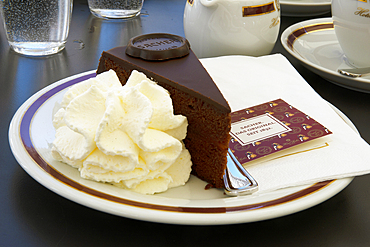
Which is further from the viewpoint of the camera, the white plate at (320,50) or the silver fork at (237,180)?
the white plate at (320,50)

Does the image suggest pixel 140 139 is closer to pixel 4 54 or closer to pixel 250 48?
pixel 250 48

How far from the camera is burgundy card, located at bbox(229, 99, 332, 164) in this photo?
2.10 ft

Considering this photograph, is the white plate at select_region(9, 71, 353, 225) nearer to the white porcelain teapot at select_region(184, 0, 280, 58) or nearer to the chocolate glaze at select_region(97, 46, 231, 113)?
the chocolate glaze at select_region(97, 46, 231, 113)

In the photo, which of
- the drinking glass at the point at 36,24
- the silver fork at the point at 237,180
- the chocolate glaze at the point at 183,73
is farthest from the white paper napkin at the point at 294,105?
the drinking glass at the point at 36,24

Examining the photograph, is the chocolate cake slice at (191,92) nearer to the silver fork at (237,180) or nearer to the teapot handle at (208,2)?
the silver fork at (237,180)

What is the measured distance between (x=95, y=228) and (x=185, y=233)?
12 centimetres

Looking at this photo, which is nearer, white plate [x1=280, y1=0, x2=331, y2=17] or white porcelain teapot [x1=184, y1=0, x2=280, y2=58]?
white porcelain teapot [x1=184, y1=0, x2=280, y2=58]

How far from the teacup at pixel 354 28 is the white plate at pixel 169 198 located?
48 centimetres

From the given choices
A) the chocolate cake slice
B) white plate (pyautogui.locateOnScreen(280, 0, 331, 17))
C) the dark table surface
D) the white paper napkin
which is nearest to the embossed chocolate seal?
the chocolate cake slice

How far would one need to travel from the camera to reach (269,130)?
70cm

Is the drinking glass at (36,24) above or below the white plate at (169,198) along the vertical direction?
above

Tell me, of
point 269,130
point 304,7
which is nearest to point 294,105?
point 269,130

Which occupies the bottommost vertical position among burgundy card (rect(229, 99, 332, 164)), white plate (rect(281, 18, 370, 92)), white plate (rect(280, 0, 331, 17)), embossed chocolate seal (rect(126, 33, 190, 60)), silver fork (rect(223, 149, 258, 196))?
silver fork (rect(223, 149, 258, 196))

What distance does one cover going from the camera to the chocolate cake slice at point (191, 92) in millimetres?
602
